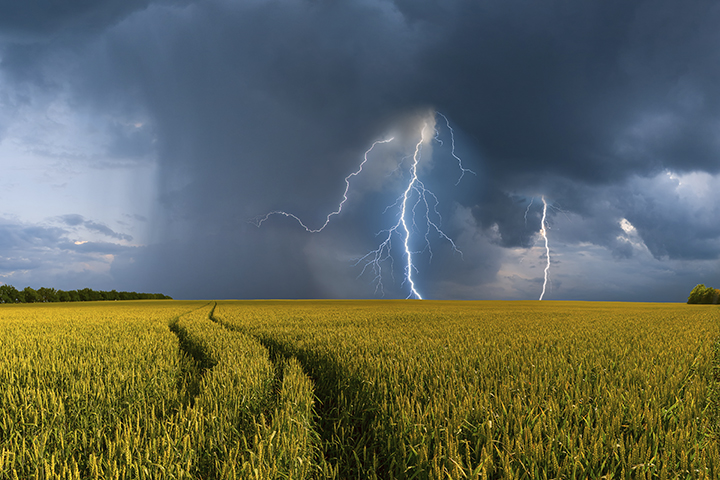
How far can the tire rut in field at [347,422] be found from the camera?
3.78 m

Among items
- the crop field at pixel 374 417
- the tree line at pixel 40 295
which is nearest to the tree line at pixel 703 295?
the crop field at pixel 374 417

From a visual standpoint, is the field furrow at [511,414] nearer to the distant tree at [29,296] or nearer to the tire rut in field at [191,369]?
the tire rut in field at [191,369]

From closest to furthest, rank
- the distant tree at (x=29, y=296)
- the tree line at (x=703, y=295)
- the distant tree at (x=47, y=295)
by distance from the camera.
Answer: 1. the tree line at (x=703, y=295)
2. the distant tree at (x=29, y=296)
3. the distant tree at (x=47, y=295)

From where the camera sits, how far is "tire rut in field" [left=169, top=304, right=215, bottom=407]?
582 cm

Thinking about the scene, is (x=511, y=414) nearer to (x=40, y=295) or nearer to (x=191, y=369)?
(x=191, y=369)

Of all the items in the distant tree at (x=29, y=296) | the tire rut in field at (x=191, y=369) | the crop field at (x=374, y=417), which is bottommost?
the distant tree at (x=29, y=296)

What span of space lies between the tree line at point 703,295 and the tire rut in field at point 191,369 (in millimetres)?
115832

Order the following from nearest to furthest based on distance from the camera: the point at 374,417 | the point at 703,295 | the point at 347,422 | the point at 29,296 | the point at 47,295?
the point at 374,417 < the point at 347,422 < the point at 703,295 < the point at 29,296 < the point at 47,295

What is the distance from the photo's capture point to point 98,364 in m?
7.35

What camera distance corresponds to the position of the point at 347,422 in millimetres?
4809

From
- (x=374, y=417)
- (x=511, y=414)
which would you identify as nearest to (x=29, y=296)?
(x=374, y=417)

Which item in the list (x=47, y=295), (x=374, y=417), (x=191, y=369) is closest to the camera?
(x=374, y=417)

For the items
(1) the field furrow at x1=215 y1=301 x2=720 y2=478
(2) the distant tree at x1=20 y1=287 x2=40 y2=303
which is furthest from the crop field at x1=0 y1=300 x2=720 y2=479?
(2) the distant tree at x1=20 y1=287 x2=40 y2=303

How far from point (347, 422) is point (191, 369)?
5.46 meters
